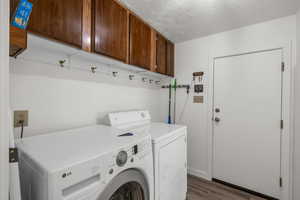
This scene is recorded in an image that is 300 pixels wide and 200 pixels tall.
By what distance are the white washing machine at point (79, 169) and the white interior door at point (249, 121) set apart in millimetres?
1713

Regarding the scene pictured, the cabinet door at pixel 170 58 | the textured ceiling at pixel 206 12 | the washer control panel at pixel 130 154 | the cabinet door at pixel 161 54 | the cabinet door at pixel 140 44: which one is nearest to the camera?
the washer control panel at pixel 130 154

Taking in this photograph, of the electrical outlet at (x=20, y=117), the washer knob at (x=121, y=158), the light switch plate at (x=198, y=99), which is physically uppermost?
the light switch plate at (x=198, y=99)

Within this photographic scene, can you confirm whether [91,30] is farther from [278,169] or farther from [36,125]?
[278,169]

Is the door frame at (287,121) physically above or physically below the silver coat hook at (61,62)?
below

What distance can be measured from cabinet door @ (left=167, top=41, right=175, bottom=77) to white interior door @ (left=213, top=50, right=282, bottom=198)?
29.6 inches

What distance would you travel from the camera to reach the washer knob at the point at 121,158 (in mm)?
756

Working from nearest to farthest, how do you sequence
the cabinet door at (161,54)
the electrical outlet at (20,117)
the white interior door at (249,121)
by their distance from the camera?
the electrical outlet at (20,117) → the white interior door at (249,121) → the cabinet door at (161,54)

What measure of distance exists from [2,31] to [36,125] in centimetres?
92

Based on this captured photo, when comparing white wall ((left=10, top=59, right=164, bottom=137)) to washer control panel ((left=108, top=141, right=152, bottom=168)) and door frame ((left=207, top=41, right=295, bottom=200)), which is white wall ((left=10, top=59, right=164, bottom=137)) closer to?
washer control panel ((left=108, top=141, right=152, bottom=168))

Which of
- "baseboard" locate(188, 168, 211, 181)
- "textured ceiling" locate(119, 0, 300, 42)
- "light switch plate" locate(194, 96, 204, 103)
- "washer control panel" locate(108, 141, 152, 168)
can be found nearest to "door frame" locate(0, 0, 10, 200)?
"washer control panel" locate(108, 141, 152, 168)

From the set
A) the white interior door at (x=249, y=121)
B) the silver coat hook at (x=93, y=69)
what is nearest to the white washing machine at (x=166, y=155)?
the silver coat hook at (x=93, y=69)

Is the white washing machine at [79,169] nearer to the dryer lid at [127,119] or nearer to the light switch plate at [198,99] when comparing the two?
the dryer lid at [127,119]

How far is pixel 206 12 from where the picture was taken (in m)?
1.66

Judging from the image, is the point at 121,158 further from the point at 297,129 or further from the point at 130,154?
the point at 297,129
